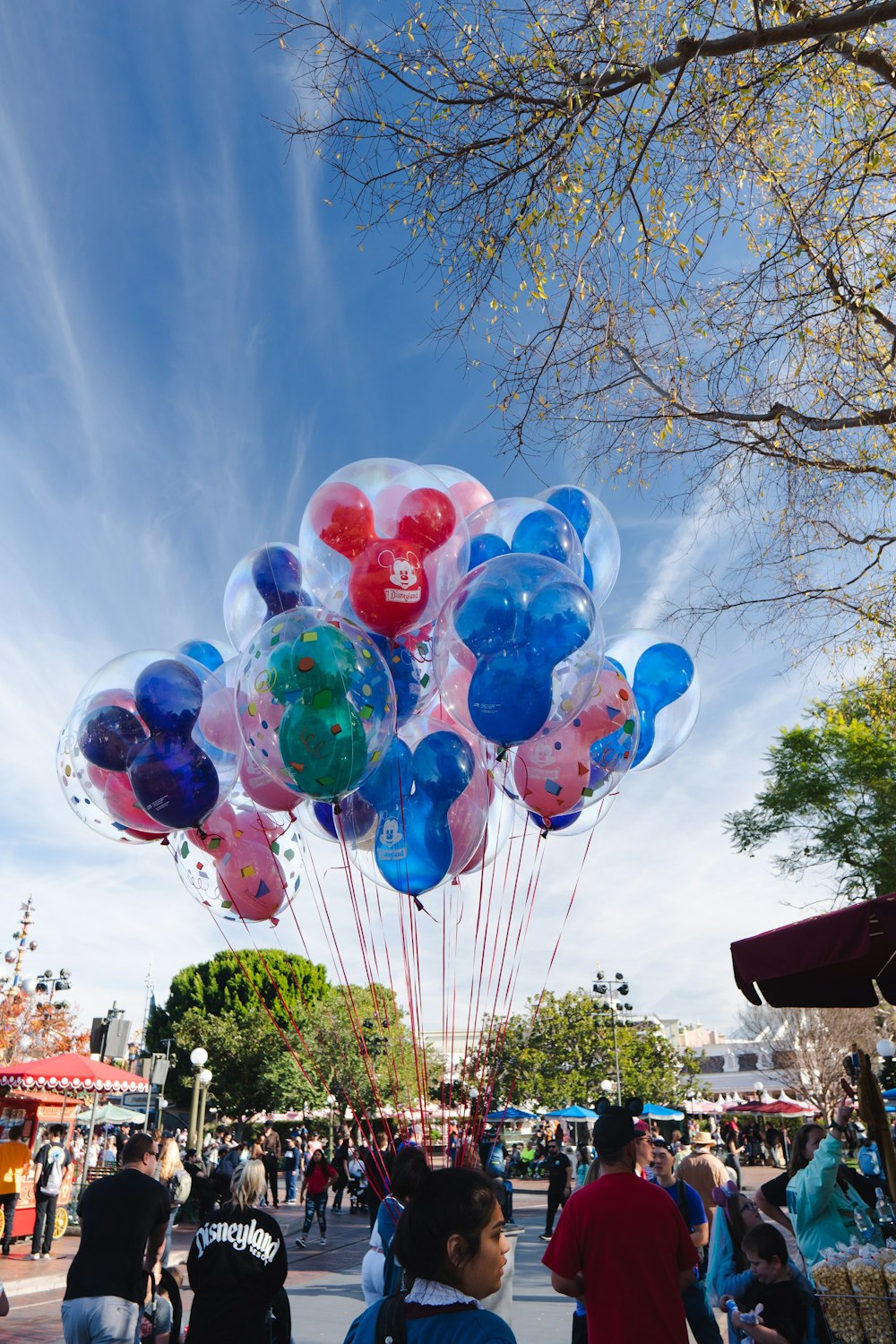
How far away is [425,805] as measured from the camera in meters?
5.16

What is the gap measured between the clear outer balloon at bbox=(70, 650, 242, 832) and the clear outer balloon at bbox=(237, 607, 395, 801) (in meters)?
0.60

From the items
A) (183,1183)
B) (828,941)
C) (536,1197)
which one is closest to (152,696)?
(828,941)

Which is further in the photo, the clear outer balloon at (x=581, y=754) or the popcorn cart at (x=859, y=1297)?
the clear outer balloon at (x=581, y=754)

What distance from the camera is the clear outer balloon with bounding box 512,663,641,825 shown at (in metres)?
4.88

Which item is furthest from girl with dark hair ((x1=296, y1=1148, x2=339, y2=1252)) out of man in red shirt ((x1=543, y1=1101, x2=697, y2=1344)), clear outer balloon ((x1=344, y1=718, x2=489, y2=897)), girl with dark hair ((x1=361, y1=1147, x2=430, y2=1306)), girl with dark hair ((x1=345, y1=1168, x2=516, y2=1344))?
girl with dark hair ((x1=345, y1=1168, x2=516, y2=1344))

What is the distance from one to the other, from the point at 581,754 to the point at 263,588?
7.05 feet

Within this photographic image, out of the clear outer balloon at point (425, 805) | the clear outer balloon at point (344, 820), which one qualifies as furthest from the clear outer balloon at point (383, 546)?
the clear outer balloon at point (344, 820)

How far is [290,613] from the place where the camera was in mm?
4492

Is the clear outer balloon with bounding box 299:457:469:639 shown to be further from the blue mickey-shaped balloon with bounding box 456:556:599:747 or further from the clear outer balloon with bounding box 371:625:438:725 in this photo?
the blue mickey-shaped balloon with bounding box 456:556:599:747

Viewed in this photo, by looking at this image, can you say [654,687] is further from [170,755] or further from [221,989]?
[221,989]

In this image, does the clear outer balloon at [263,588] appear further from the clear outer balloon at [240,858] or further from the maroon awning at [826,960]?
the maroon awning at [826,960]

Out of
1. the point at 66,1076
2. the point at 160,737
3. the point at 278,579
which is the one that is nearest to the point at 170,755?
the point at 160,737

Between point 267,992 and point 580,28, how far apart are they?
123 feet

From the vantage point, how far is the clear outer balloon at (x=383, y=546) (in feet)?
15.5
